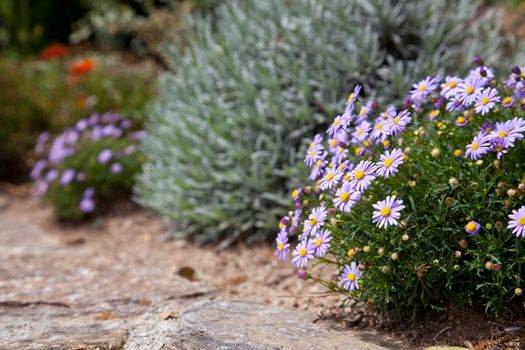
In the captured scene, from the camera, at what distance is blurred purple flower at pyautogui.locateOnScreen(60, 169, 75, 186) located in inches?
196

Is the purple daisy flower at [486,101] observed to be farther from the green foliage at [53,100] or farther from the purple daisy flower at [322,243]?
the green foliage at [53,100]

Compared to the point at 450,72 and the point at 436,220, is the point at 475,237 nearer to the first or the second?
the point at 436,220

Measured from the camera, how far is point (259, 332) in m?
2.11

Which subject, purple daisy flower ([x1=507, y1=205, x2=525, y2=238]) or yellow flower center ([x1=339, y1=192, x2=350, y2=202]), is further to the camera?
yellow flower center ([x1=339, y1=192, x2=350, y2=202])

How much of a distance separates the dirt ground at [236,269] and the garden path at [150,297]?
0.01 m

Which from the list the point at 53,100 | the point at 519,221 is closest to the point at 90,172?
the point at 53,100

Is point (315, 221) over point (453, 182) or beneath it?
beneath

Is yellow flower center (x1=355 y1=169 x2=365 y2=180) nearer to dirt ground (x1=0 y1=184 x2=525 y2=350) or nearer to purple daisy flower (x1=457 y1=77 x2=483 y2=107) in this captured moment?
purple daisy flower (x1=457 y1=77 x2=483 y2=107)

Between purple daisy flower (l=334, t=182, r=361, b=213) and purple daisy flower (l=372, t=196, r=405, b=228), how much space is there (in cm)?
7

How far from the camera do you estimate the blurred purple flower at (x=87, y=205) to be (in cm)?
485

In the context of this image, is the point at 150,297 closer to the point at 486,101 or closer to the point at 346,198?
the point at 346,198

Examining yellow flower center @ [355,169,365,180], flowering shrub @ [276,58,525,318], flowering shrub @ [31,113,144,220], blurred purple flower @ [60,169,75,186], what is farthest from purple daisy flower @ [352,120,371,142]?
blurred purple flower @ [60,169,75,186]

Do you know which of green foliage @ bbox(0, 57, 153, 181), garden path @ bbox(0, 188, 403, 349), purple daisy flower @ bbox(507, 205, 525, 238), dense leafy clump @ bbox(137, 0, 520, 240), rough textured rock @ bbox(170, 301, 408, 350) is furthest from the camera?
green foliage @ bbox(0, 57, 153, 181)

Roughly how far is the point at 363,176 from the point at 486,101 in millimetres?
479
